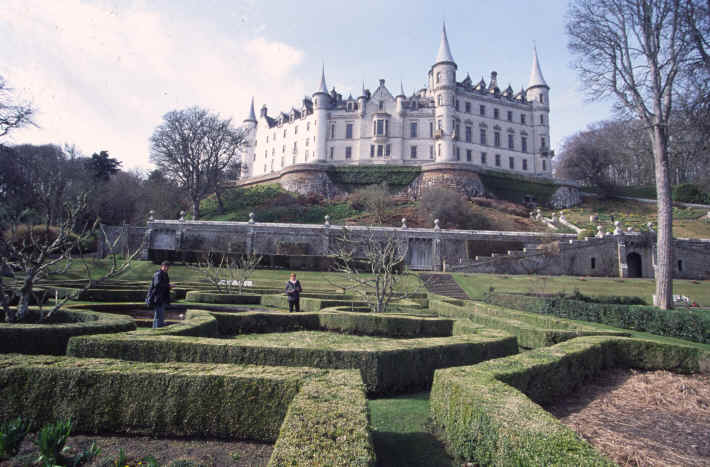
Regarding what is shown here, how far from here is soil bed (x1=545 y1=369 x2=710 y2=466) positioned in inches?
172

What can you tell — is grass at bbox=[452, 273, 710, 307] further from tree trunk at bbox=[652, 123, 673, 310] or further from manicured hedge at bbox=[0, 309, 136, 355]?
manicured hedge at bbox=[0, 309, 136, 355]

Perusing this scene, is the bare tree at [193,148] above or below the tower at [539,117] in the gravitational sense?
below

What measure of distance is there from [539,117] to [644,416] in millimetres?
76259


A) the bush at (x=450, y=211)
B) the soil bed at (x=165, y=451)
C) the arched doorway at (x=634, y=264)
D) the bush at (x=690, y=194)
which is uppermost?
the bush at (x=690, y=194)

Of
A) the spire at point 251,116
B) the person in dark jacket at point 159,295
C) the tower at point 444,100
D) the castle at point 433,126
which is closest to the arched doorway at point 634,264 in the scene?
the castle at point 433,126

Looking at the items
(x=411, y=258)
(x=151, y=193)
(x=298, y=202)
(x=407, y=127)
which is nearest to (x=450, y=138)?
(x=407, y=127)

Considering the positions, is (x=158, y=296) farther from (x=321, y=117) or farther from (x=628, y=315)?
(x=321, y=117)

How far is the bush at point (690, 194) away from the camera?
57250 mm

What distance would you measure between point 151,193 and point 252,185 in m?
19.8

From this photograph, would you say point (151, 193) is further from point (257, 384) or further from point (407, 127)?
point (257, 384)

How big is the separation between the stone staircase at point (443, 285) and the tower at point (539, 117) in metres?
51.7

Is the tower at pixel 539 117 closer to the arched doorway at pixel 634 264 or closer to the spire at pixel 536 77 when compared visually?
the spire at pixel 536 77

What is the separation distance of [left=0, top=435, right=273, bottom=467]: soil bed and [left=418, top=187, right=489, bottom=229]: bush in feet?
137

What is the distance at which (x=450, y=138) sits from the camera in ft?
203
